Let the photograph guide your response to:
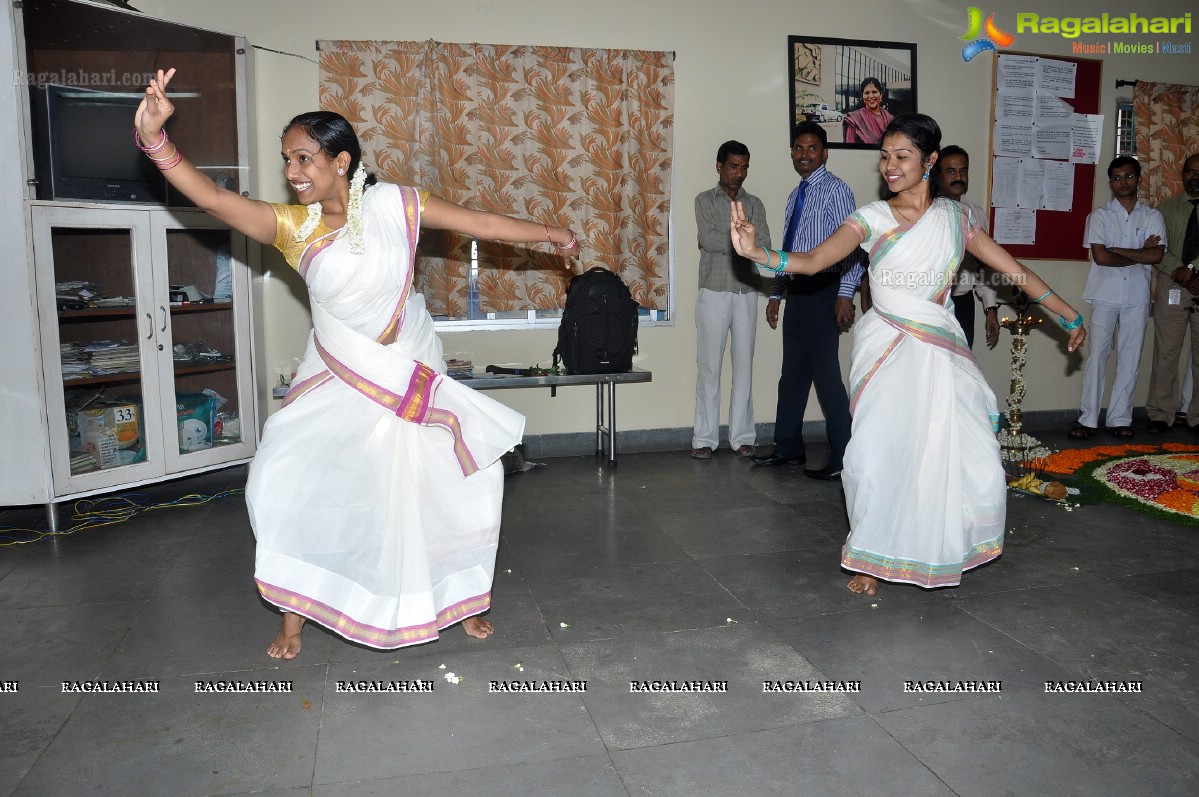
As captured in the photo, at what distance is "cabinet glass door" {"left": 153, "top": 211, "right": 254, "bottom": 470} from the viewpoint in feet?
16.5

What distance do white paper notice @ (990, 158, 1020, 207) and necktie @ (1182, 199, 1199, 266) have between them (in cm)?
122

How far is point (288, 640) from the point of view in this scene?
9.78 ft

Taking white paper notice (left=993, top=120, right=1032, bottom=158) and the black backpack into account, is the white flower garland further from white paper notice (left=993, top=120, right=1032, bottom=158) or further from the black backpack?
white paper notice (left=993, top=120, right=1032, bottom=158)

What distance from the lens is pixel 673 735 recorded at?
2.46 metres

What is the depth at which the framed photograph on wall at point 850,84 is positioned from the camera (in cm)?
627

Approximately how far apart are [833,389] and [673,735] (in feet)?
10.6

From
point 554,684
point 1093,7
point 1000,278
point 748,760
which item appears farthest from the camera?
point 1093,7

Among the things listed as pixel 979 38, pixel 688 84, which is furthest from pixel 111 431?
pixel 979 38

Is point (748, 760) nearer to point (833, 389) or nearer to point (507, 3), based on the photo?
point (833, 389)

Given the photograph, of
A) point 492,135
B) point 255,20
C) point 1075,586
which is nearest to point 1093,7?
point 492,135

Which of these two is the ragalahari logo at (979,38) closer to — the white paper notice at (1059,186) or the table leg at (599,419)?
the white paper notice at (1059,186)

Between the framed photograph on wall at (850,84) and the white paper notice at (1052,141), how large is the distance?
1.08 meters

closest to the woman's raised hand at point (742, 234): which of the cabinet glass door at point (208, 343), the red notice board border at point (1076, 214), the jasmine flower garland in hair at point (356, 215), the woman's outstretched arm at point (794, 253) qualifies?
the woman's outstretched arm at point (794, 253)

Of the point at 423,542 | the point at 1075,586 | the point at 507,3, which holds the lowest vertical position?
the point at 1075,586
